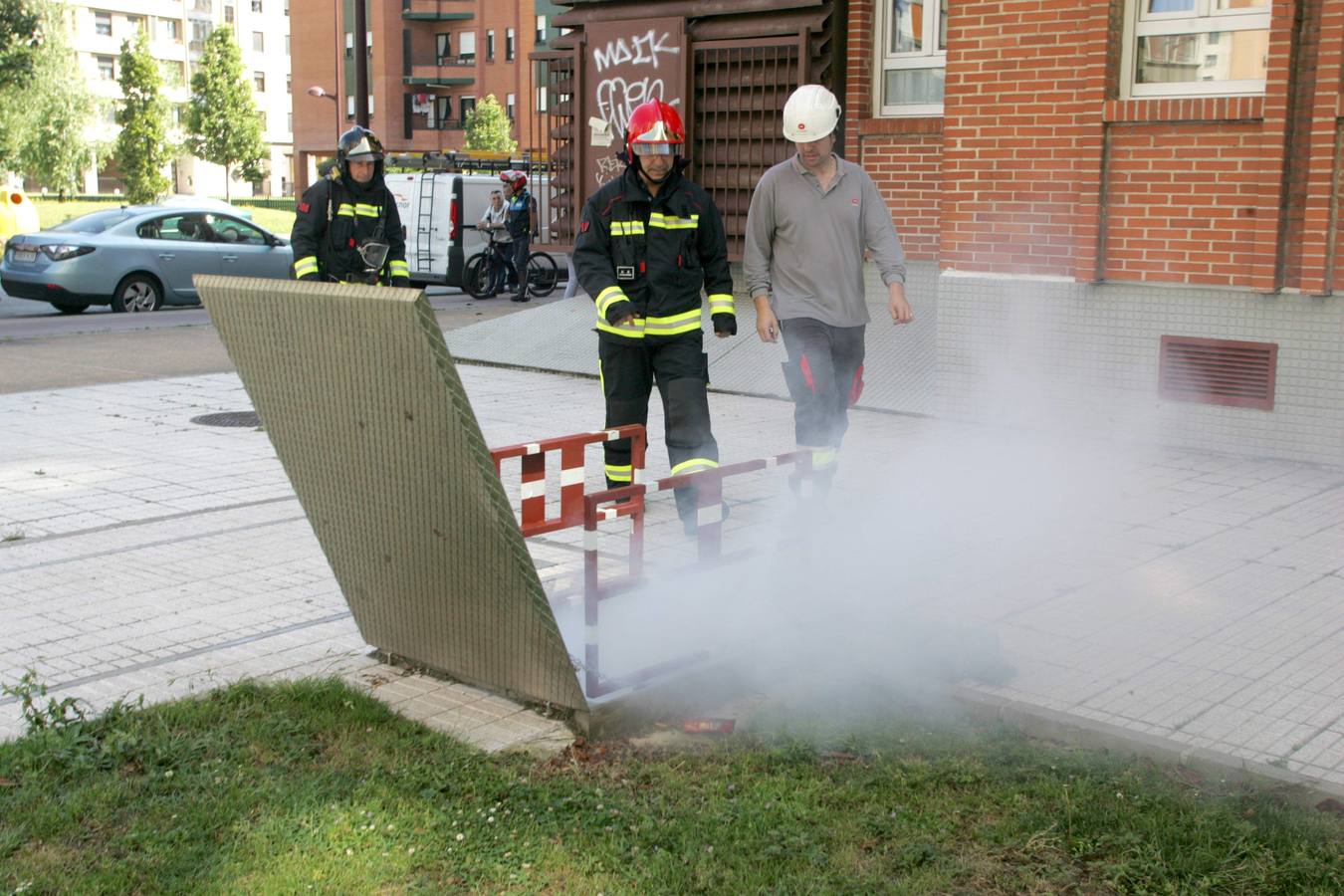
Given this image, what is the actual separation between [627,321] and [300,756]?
259 cm

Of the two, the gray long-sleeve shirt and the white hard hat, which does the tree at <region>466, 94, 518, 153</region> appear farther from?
the white hard hat

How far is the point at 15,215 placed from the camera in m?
27.9

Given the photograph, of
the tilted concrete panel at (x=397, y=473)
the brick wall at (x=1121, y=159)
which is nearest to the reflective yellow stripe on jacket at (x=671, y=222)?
the tilted concrete panel at (x=397, y=473)

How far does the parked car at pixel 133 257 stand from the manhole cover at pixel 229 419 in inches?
321

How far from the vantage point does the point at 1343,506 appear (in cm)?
746

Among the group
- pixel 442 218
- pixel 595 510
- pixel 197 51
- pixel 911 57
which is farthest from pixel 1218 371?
pixel 197 51

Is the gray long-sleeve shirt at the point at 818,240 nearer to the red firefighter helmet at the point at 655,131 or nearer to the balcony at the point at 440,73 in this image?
the red firefighter helmet at the point at 655,131

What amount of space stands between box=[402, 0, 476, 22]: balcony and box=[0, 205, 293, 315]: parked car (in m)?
55.7

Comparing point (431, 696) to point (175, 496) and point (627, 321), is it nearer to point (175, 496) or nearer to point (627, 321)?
point (627, 321)

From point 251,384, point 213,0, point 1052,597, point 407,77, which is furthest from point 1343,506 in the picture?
point 213,0

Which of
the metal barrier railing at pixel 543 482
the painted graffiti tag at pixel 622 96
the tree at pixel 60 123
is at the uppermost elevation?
the tree at pixel 60 123

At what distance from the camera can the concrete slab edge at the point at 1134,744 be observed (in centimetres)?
378

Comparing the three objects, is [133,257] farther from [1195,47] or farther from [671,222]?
[671,222]

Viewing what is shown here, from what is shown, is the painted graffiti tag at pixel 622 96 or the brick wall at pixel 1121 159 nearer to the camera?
the brick wall at pixel 1121 159
